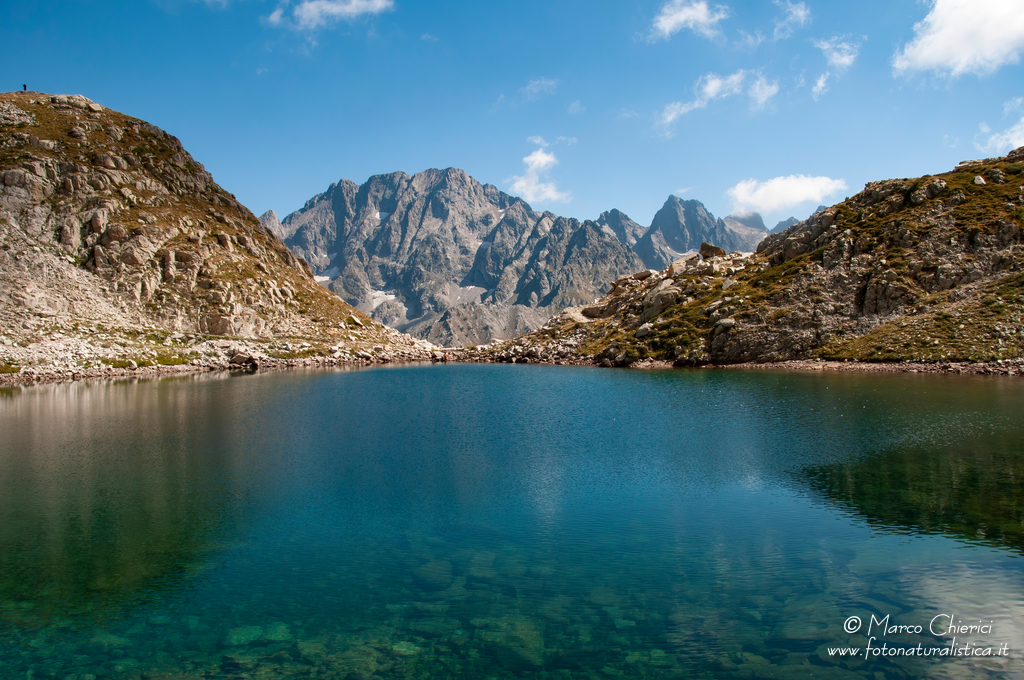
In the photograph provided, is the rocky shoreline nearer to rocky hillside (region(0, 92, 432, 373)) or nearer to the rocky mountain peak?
rocky hillside (region(0, 92, 432, 373))

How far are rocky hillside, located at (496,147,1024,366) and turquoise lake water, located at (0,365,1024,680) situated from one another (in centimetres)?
4099

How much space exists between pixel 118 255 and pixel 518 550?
12841cm

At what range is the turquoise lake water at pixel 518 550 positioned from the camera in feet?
45.0

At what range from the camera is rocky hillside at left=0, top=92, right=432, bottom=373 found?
9438 centimetres

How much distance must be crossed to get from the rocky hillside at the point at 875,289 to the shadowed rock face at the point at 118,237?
88.1 m

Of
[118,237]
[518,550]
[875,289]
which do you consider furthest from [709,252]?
[118,237]

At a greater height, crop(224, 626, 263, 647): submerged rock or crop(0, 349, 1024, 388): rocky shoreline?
crop(0, 349, 1024, 388): rocky shoreline

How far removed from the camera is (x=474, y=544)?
20594 millimetres

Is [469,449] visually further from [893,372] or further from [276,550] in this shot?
[893,372]

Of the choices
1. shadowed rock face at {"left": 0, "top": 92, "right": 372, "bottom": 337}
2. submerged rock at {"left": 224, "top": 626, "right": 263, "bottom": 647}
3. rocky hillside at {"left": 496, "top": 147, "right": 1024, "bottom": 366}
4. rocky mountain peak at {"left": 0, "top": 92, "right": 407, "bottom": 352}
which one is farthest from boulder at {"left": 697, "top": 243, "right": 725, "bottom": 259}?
submerged rock at {"left": 224, "top": 626, "right": 263, "bottom": 647}

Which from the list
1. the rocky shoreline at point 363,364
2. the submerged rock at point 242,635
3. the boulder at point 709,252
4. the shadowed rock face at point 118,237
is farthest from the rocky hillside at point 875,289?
the shadowed rock face at point 118,237

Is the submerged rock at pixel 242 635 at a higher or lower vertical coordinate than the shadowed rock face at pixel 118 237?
lower

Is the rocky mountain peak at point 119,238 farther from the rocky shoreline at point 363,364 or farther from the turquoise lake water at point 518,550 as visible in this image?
the turquoise lake water at point 518,550

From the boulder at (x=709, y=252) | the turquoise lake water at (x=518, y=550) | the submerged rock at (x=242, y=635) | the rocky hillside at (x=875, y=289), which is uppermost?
the boulder at (x=709, y=252)
